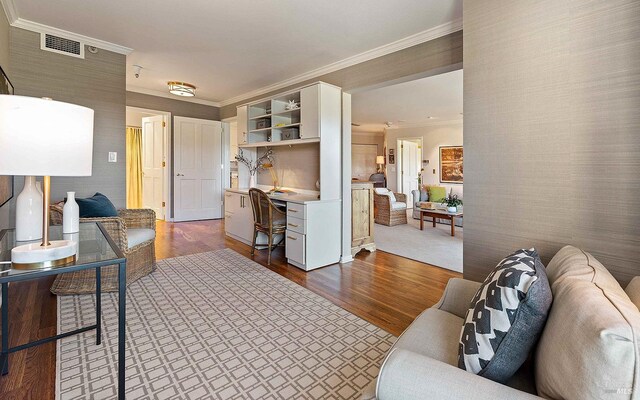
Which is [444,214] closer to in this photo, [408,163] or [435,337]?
[408,163]

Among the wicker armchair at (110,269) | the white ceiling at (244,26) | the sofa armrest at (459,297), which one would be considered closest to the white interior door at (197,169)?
the white ceiling at (244,26)

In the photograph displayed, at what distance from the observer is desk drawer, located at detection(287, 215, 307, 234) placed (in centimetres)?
348

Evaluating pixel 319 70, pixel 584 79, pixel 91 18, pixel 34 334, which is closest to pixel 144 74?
pixel 91 18

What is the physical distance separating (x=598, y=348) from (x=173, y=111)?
6722mm

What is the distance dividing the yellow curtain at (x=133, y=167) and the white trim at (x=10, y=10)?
5.12m

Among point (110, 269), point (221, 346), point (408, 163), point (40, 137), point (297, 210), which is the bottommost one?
point (221, 346)

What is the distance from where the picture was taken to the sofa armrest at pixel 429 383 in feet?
2.63

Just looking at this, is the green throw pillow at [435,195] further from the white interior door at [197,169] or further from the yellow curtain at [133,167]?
the yellow curtain at [133,167]

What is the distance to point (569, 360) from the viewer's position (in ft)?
2.48

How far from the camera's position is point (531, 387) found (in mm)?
989

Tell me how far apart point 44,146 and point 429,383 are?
1.62 metres

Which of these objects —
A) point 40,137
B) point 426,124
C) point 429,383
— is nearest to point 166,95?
point 40,137

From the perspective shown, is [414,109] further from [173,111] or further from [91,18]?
[91,18]

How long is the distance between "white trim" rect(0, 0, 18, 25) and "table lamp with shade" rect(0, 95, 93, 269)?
2468 millimetres
